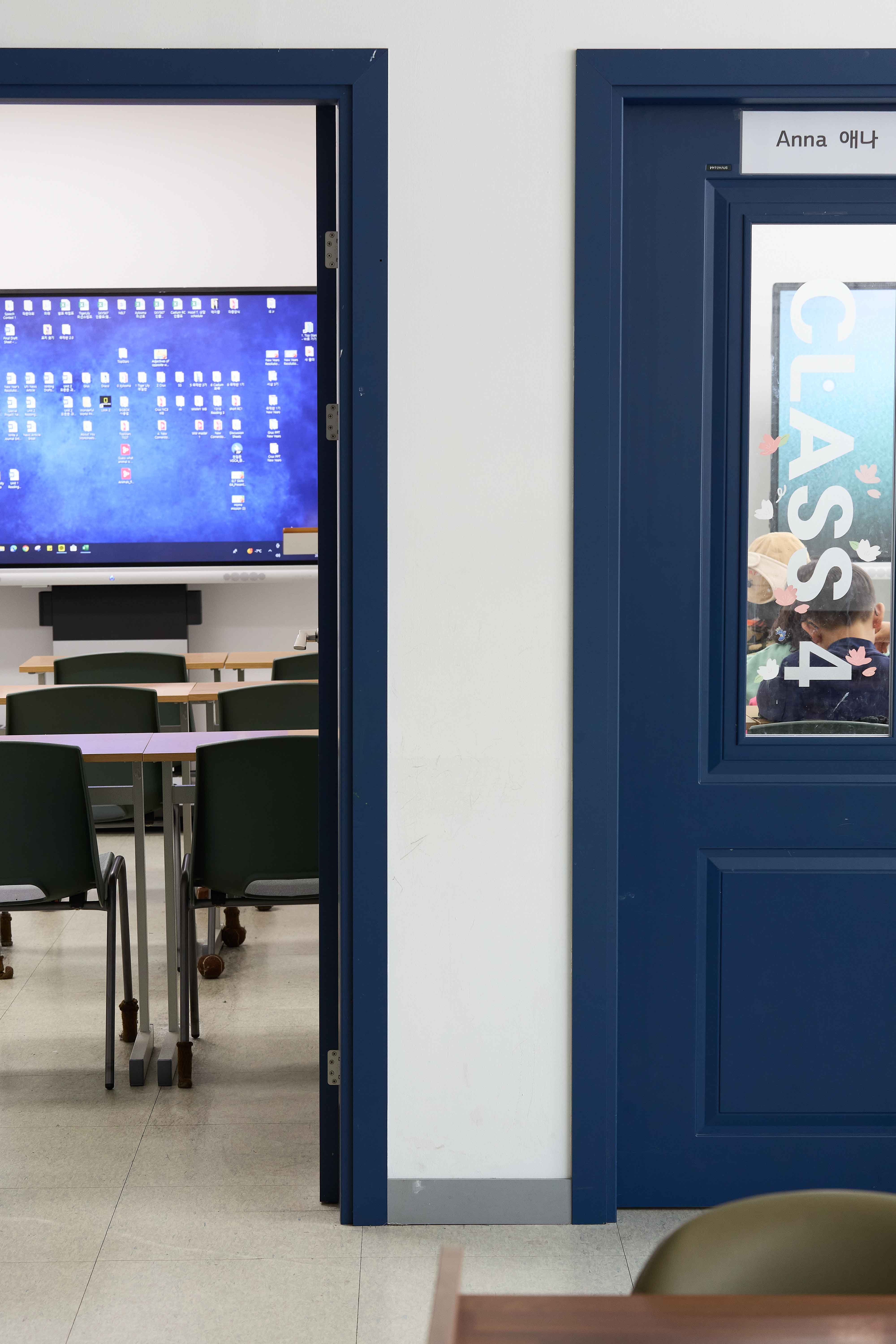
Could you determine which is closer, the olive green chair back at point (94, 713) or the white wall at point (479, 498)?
the white wall at point (479, 498)

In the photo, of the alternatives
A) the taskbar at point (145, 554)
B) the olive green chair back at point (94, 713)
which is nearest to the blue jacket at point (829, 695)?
the olive green chair back at point (94, 713)

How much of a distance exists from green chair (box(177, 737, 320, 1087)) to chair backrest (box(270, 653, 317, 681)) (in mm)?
1749

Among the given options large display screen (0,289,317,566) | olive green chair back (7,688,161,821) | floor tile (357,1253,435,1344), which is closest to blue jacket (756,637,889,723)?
floor tile (357,1253,435,1344)

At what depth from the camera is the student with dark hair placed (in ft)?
7.99

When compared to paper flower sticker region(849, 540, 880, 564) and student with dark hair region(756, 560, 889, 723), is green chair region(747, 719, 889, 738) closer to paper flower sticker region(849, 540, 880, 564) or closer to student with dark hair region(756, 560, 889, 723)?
student with dark hair region(756, 560, 889, 723)

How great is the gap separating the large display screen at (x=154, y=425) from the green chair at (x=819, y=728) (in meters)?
3.88

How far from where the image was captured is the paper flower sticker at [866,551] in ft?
7.95

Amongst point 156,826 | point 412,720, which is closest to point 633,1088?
point 412,720

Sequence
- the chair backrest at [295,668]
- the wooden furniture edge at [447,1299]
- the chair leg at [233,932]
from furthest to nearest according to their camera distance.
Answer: the chair backrest at [295,668] < the chair leg at [233,932] < the wooden furniture edge at [447,1299]

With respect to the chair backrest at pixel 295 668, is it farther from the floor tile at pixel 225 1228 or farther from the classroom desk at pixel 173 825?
the floor tile at pixel 225 1228

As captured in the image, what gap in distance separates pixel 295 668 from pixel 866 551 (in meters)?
2.80

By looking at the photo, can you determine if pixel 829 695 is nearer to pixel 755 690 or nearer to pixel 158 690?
pixel 755 690

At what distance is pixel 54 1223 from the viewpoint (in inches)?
96.4

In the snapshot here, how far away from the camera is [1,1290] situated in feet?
7.29
